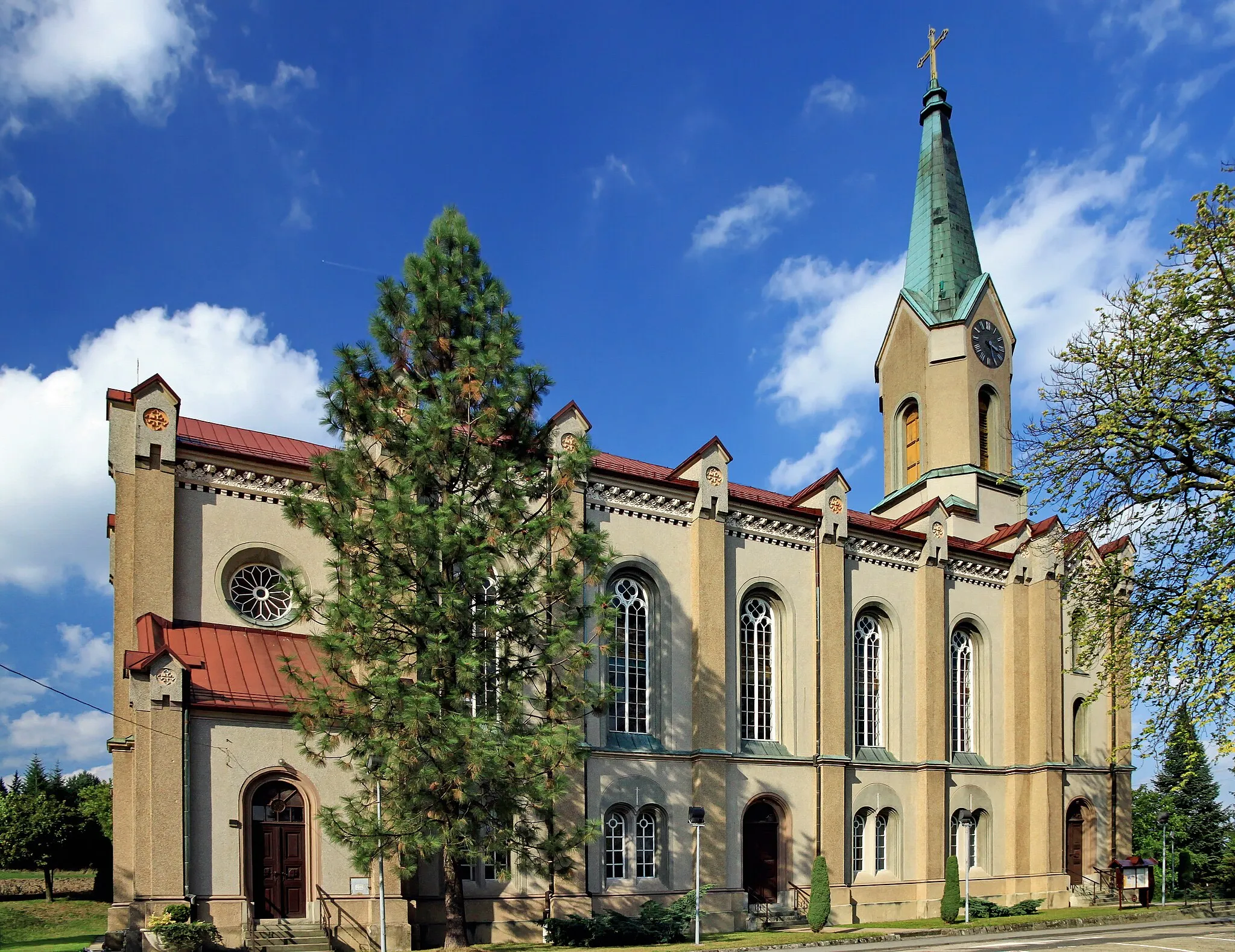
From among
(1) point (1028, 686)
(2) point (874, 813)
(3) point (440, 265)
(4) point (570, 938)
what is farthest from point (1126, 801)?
(3) point (440, 265)

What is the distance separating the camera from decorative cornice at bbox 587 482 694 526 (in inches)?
1160

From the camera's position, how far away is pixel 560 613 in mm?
25547

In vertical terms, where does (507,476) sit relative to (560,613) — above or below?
above

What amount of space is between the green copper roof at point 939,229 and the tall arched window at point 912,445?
402 centimetres

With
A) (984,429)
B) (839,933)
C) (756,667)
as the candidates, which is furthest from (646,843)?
(984,429)

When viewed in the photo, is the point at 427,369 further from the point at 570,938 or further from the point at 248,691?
the point at 570,938

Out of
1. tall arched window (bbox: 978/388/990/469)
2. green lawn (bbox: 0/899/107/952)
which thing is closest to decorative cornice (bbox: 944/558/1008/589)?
tall arched window (bbox: 978/388/990/469)

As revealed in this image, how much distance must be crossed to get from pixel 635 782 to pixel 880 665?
10983 millimetres

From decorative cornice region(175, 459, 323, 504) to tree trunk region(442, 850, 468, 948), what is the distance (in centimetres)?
898

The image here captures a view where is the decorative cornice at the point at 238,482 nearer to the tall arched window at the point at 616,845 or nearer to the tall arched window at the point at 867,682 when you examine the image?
the tall arched window at the point at 616,845

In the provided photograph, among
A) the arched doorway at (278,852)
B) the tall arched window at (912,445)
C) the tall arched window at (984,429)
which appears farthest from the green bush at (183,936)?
the tall arched window at (984,429)

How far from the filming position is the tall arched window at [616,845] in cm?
2838

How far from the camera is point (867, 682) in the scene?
35031mm

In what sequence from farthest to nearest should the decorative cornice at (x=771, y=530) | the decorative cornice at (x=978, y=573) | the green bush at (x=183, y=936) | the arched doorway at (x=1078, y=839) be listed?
the arched doorway at (x=1078, y=839) < the decorative cornice at (x=978, y=573) < the decorative cornice at (x=771, y=530) < the green bush at (x=183, y=936)
